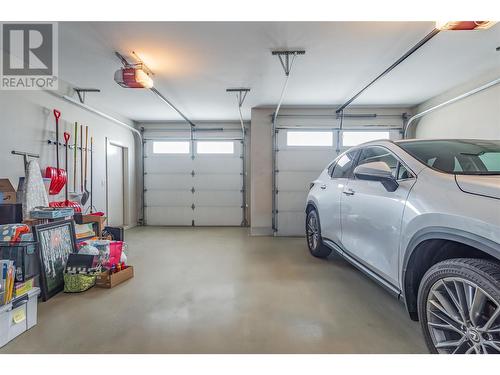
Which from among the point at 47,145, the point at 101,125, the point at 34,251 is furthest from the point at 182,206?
the point at 34,251

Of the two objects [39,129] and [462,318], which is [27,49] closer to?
Result: [39,129]

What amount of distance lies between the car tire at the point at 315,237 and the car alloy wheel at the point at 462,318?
78.6 inches

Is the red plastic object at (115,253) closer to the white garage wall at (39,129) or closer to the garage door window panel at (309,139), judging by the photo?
the white garage wall at (39,129)

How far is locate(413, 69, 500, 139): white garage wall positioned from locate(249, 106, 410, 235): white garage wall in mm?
846

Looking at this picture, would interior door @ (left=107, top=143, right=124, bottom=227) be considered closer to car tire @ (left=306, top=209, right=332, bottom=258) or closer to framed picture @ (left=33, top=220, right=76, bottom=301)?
framed picture @ (left=33, top=220, right=76, bottom=301)

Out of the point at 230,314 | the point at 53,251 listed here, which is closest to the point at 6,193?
the point at 53,251

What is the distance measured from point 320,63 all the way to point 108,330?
374 cm

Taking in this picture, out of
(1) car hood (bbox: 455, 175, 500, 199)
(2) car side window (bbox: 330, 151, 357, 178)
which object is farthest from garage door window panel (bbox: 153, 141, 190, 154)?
(1) car hood (bbox: 455, 175, 500, 199)

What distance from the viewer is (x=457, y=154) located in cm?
192

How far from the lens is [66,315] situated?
219cm

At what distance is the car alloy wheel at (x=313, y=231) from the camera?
362 cm
